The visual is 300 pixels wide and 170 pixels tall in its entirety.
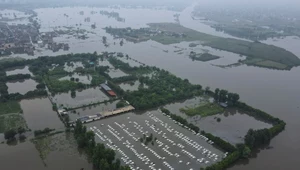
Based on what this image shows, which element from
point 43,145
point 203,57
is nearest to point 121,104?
point 43,145

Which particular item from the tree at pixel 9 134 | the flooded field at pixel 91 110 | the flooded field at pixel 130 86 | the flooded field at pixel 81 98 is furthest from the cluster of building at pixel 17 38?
the tree at pixel 9 134

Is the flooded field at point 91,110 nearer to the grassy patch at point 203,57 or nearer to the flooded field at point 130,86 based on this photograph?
the flooded field at point 130,86

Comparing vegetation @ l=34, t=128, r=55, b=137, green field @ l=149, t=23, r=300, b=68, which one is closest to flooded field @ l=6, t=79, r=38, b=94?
vegetation @ l=34, t=128, r=55, b=137

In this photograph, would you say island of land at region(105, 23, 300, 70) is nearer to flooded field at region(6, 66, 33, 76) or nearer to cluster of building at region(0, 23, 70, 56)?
cluster of building at region(0, 23, 70, 56)

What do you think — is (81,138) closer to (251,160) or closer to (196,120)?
(196,120)

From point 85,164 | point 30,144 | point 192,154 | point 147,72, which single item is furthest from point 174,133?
point 147,72

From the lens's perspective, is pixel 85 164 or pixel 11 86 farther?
pixel 11 86
